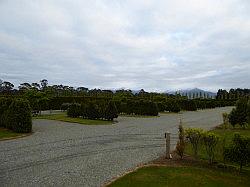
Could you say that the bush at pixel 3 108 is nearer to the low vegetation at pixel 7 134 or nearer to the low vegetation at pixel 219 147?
the low vegetation at pixel 7 134

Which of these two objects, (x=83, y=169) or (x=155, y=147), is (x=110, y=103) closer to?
(x=155, y=147)

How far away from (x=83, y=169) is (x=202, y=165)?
3.63 meters

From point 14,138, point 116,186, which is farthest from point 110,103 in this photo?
point 116,186

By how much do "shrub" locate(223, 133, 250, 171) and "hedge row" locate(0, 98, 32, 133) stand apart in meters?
12.0

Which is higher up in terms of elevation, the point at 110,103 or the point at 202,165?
the point at 110,103

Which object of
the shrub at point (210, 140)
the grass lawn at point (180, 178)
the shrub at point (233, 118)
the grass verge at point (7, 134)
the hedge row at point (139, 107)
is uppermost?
the hedge row at point (139, 107)

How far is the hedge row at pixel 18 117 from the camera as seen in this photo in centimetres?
1878

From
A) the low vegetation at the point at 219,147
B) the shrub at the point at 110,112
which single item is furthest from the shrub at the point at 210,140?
the shrub at the point at 110,112

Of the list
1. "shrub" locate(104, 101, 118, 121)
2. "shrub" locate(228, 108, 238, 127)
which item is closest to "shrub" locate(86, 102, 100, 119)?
"shrub" locate(104, 101, 118, 121)

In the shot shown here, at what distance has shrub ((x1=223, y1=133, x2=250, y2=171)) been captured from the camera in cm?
980

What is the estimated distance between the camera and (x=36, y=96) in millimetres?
32281

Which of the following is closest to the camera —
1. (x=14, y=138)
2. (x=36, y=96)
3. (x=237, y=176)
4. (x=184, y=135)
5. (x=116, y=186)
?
(x=116, y=186)

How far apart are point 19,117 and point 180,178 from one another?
1233cm

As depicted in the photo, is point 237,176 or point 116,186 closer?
point 116,186
